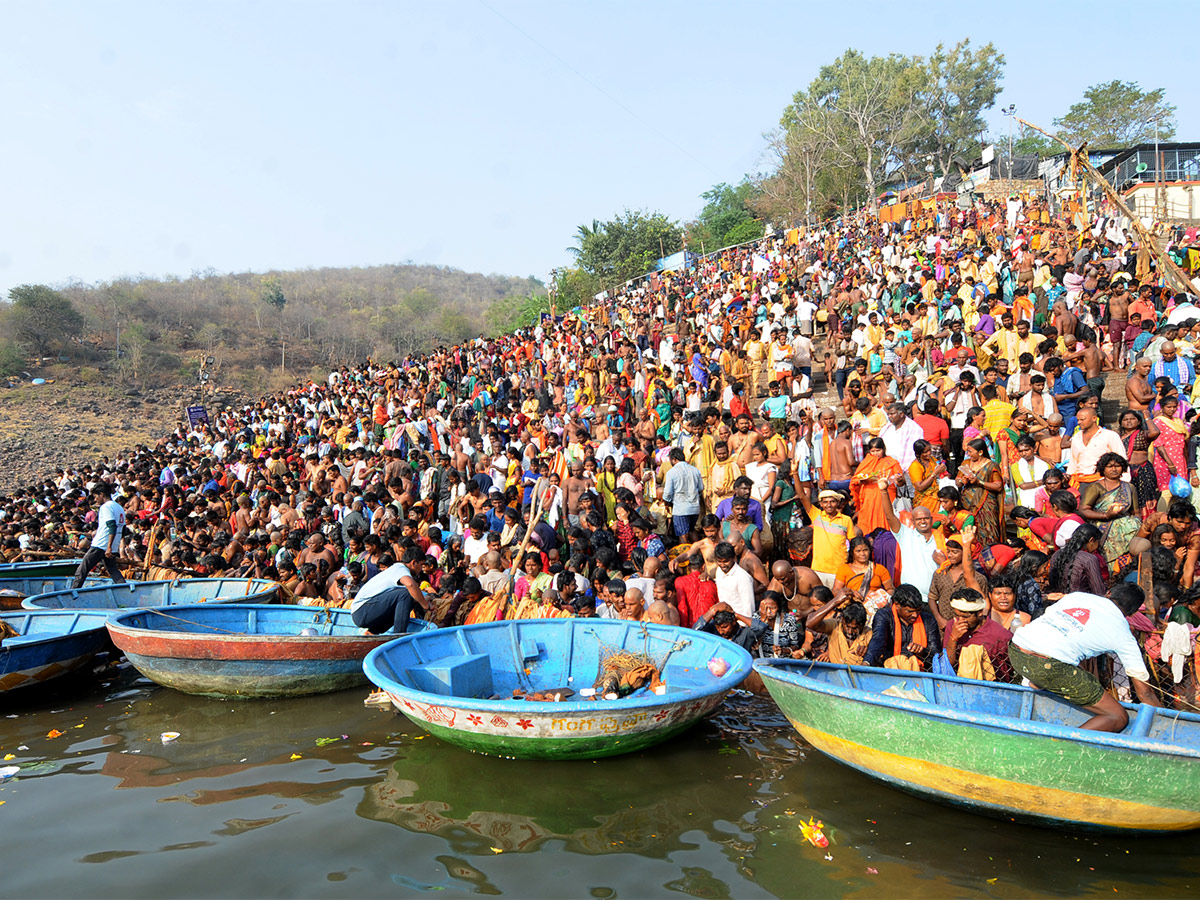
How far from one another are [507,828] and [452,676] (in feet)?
5.64

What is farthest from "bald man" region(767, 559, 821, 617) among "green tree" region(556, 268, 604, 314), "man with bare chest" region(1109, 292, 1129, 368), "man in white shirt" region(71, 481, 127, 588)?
"green tree" region(556, 268, 604, 314)

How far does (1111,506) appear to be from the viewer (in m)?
7.20

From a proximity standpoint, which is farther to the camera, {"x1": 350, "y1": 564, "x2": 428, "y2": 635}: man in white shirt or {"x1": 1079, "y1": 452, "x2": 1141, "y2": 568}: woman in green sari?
{"x1": 350, "y1": 564, "x2": 428, "y2": 635}: man in white shirt

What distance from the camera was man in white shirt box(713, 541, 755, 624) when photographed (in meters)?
7.50

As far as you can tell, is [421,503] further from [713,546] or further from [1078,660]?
[1078,660]

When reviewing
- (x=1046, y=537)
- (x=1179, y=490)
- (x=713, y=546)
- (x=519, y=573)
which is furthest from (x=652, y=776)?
(x=1179, y=490)

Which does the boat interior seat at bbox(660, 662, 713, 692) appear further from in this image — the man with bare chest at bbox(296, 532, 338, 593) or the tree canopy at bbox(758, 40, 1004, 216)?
the tree canopy at bbox(758, 40, 1004, 216)

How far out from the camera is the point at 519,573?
9.15 meters

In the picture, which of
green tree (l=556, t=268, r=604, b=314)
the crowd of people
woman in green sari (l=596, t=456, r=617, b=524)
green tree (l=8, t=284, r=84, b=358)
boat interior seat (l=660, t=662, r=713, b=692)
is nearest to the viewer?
the crowd of people

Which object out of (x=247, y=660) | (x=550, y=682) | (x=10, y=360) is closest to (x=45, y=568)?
(x=247, y=660)

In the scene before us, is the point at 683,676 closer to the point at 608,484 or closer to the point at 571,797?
the point at 571,797

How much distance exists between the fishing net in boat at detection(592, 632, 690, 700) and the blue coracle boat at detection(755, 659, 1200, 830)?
121 centimetres

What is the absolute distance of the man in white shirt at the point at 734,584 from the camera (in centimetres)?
750

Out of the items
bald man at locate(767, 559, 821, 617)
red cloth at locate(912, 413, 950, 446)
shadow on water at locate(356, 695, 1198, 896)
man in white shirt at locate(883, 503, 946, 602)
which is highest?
red cloth at locate(912, 413, 950, 446)
